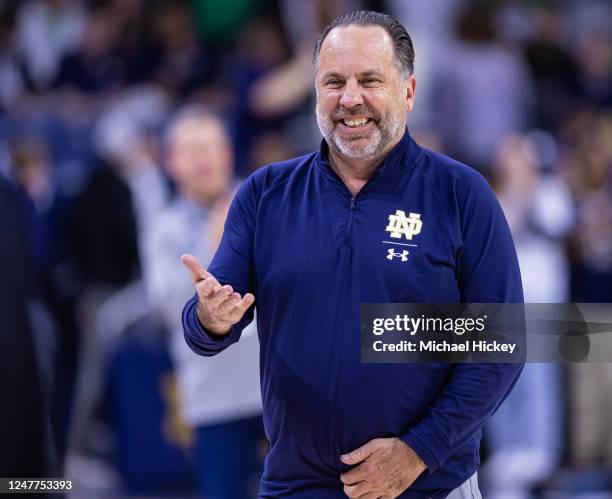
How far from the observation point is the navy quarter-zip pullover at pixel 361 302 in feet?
10.9

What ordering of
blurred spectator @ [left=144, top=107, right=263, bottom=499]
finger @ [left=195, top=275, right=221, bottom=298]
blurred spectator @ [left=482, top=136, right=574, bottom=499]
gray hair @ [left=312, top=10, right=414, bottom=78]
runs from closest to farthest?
finger @ [left=195, top=275, right=221, bottom=298]
gray hair @ [left=312, top=10, right=414, bottom=78]
blurred spectator @ [left=144, top=107, right=263, bottom=499]
blurred spectator @ [left=482, top=136, right=574, bottom=499]

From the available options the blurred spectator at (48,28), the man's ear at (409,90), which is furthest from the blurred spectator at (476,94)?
the man's ear at (409,90)

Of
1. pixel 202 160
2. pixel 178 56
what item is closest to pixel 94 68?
pixel 178 56

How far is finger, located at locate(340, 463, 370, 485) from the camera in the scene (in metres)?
3.29

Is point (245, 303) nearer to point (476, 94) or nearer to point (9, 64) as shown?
point (476, 94)

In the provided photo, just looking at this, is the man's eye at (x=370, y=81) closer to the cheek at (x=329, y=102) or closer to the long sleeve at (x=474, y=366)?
the cheek at (x=329, y=102)

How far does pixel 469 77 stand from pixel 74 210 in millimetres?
2823

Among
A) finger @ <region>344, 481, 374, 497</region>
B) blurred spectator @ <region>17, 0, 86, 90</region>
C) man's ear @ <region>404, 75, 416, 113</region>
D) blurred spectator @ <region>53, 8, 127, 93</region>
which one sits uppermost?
blurred spectator @ <region>17, 0, 86, 90</region>

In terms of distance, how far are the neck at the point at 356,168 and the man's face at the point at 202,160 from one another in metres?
2.01

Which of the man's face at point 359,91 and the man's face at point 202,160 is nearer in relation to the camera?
the man's face at point 359,91

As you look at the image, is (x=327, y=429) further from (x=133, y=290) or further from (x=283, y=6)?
(x=283, y=6)

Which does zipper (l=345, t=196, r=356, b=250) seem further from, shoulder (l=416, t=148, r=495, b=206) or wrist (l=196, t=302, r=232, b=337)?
wrist (l=196, t=302, r=232, b=337)

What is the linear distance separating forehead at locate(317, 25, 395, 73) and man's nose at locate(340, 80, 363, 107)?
4 centimetres

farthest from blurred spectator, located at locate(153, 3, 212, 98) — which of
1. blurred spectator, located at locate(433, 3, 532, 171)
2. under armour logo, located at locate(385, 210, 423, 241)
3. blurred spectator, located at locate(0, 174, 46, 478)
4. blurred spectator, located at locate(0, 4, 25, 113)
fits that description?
blurred spectator, located at locate(0, 174, 46, 478)
